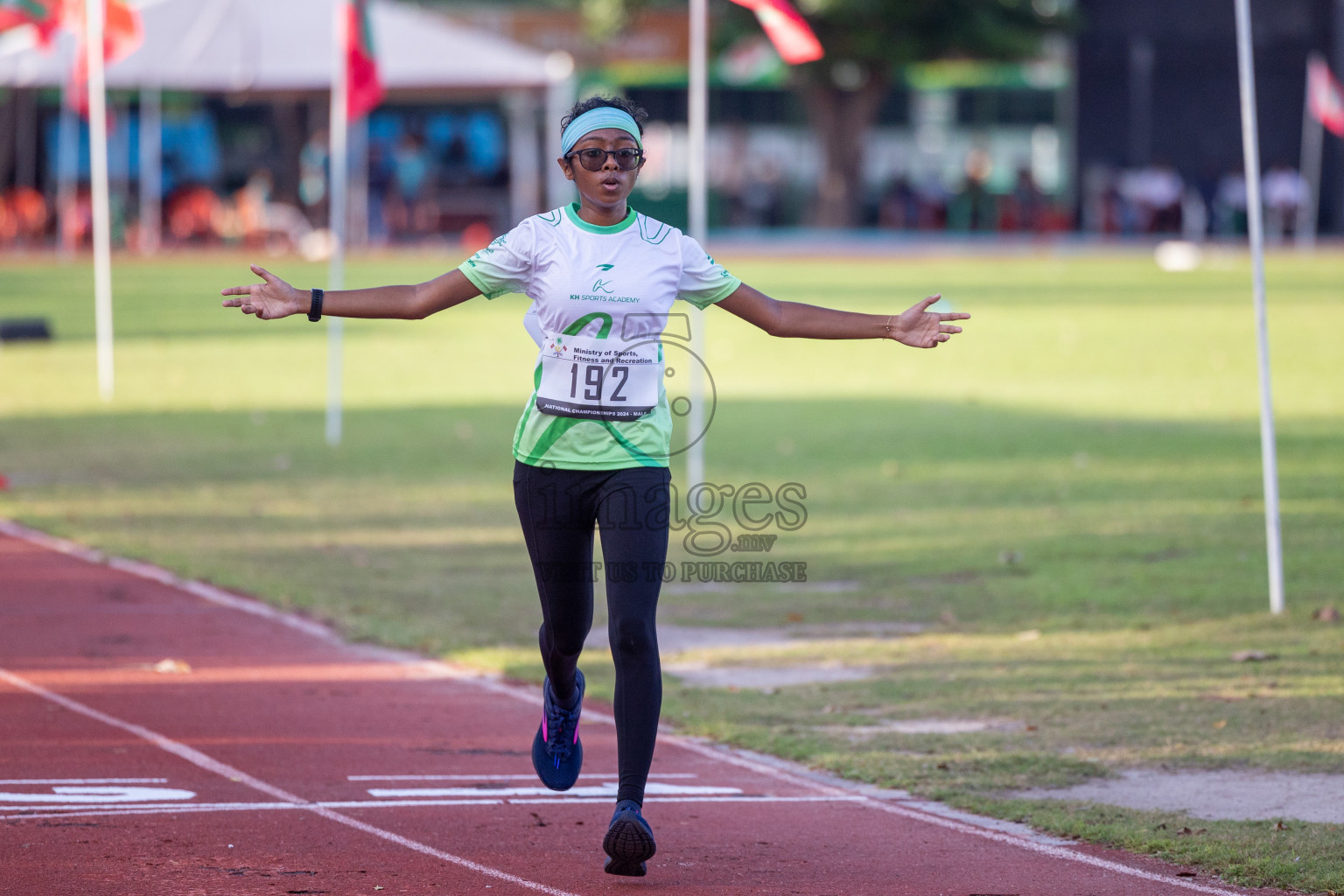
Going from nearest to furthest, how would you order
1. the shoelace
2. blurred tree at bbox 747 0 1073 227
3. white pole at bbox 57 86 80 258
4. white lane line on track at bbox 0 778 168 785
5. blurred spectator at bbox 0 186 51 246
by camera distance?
1. the shoelace
2. white lane line on track at bbox 0 778 168 785
3. white pole at bbox 57 86 80 258
4. blurred spectator at bbox 0 186 51 246
5. blurred tree at bbox 747 0 1073 227

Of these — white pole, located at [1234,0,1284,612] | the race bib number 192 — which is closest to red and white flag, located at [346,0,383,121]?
white pole, located at [1234,0,1284,612]

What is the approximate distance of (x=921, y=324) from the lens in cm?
570

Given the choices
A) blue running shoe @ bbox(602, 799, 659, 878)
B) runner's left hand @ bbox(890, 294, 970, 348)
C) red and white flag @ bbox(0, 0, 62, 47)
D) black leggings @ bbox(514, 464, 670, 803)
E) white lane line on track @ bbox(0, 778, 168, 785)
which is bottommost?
white lane line on track @ bbox(0, 778, 168, 785)

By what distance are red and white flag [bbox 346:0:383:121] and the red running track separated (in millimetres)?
8446

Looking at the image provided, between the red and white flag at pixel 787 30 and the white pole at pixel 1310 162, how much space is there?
139 ft

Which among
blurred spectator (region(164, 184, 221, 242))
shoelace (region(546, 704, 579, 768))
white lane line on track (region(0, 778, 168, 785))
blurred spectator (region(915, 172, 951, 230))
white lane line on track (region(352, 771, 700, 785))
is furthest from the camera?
blurred spectator (region(915, 172, 951, 230))

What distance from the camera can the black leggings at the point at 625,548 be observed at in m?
5.35

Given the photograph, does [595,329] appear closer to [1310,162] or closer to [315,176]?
[315,176]

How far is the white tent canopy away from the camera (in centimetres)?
3653

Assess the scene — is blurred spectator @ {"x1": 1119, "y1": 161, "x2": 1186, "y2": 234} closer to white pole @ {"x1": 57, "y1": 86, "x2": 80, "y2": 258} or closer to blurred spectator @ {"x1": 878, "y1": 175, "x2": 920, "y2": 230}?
blurred spectator @ {"x1": 878, "y1": 175, "x2": 920, "y2": 230}

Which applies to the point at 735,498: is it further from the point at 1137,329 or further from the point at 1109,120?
the point at 1109,120

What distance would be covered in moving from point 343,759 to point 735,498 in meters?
6.43

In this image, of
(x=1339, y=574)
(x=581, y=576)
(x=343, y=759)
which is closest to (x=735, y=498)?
(x=1339, y=574)

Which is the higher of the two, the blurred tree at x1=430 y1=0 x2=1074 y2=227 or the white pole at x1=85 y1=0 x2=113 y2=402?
the blurred tree at x1=430 y1=0 x2=1074 y2=227
